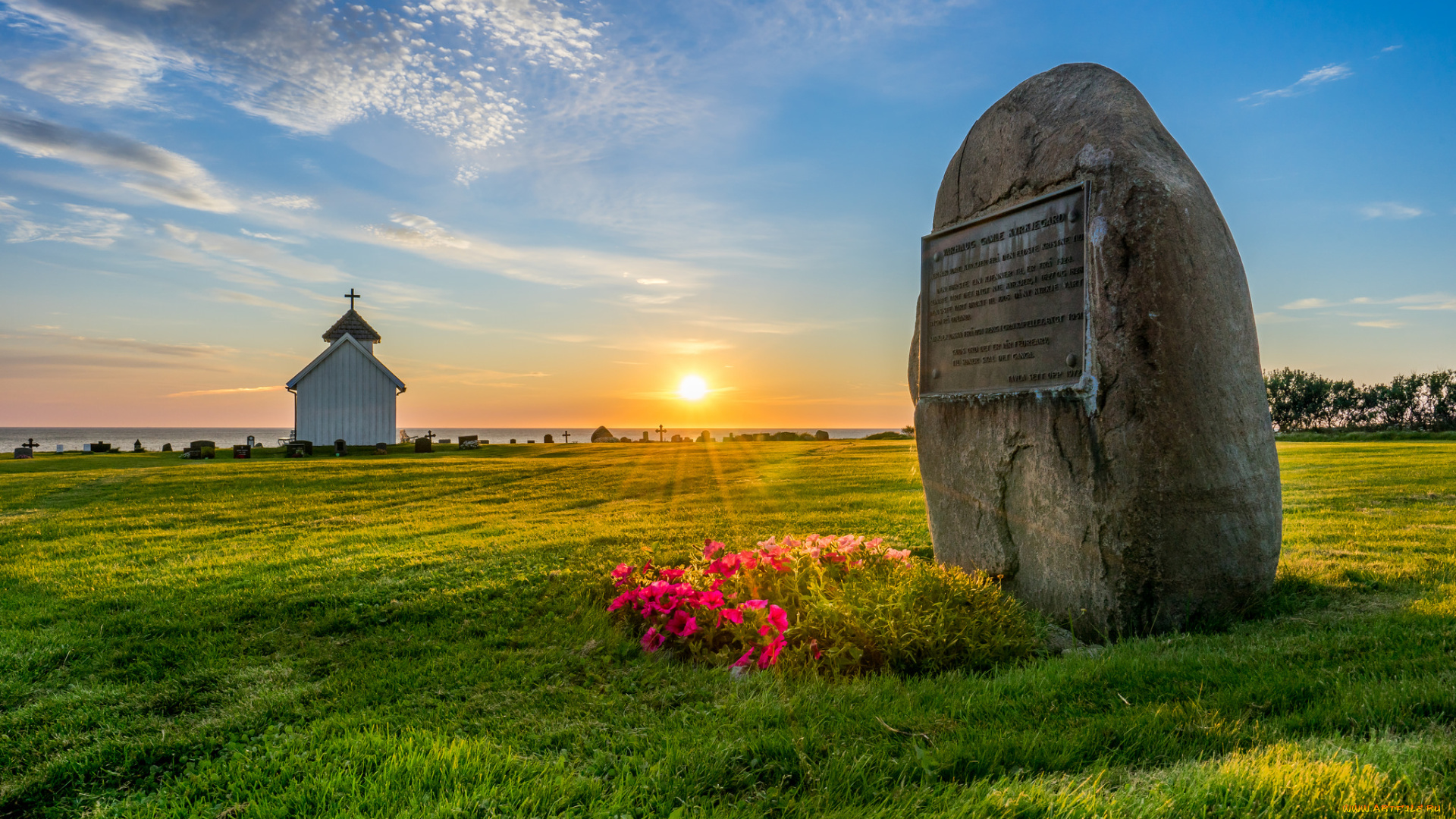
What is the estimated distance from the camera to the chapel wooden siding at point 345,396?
37.1 metres

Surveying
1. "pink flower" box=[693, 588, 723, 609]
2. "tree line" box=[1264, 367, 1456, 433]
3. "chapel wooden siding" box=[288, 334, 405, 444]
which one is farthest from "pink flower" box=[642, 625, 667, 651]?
"tree line" box=[1264, 367, 1456, 433]

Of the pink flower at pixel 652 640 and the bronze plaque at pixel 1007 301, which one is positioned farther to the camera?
the bronze plaque at pixel 1007 301

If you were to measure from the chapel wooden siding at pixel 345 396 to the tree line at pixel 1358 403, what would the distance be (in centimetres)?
6350

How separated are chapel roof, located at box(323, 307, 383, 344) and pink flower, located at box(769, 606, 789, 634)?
3990cm

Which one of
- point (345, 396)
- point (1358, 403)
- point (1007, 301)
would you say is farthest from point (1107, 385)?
point (1358, 403)

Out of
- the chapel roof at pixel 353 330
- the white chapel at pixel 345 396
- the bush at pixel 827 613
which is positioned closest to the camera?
the bush at pixel 827 613

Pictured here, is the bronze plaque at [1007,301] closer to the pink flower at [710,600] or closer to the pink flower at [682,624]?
the pink flower at [710,600]

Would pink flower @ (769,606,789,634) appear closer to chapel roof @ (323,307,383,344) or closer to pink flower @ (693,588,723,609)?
pink flower @ (693,588,723,609)

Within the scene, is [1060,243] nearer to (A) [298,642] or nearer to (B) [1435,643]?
(B) [1435,643]

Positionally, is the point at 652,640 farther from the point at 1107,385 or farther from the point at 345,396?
the point at 345,396

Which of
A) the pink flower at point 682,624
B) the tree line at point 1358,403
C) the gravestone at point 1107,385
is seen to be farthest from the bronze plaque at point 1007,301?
the tree line at point 1358,403

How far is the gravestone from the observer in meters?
5.40

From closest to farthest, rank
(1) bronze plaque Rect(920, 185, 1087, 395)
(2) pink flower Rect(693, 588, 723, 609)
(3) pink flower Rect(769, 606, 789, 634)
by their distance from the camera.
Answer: (3) pink flower Rect(769, 606, 789, 634)
(2) pink flower Rect(693, 588, 723, 609)
(1) bronze plaque Rect(920, 185, 1087, 395)

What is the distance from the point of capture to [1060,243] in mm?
5922
